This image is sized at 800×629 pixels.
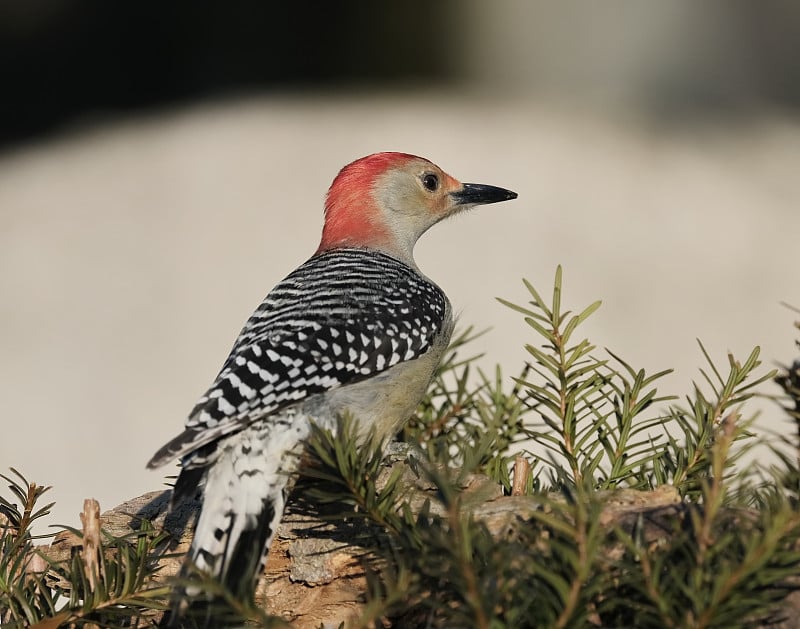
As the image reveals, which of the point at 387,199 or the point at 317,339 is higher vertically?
the point at 387,199

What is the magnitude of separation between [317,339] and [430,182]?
1.40 meters

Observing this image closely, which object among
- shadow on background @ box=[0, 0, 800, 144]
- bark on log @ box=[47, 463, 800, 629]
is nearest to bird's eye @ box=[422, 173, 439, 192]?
shadow on background @ box=[0, 0, 800, 144]

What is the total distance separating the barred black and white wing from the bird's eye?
0.55 metres

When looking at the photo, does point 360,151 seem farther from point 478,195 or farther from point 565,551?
point 565,551

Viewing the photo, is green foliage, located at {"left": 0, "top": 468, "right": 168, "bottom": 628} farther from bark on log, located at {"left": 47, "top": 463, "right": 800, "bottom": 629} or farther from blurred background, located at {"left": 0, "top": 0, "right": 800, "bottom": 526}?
blurred background, located at {"left": 0, "top": 0, "right": 800, "bottom": 526}

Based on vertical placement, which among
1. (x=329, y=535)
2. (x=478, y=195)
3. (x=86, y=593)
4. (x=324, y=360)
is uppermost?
(x=478, y=195)

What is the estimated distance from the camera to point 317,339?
245 cm

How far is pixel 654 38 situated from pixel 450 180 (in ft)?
4.69

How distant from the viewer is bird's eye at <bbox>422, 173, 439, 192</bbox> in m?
3.66

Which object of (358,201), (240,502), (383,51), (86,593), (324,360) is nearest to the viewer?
(86,593)

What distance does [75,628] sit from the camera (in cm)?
148

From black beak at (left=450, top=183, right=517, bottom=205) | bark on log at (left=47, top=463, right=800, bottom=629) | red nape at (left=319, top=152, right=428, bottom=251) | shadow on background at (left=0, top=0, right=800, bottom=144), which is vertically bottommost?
bark on log at (left=47, top=463, right=800, bottom=629)

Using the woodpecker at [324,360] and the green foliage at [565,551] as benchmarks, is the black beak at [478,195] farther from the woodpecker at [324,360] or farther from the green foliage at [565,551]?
the green foliage at [565,551]

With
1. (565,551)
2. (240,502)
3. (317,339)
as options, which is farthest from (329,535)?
(317,339)
